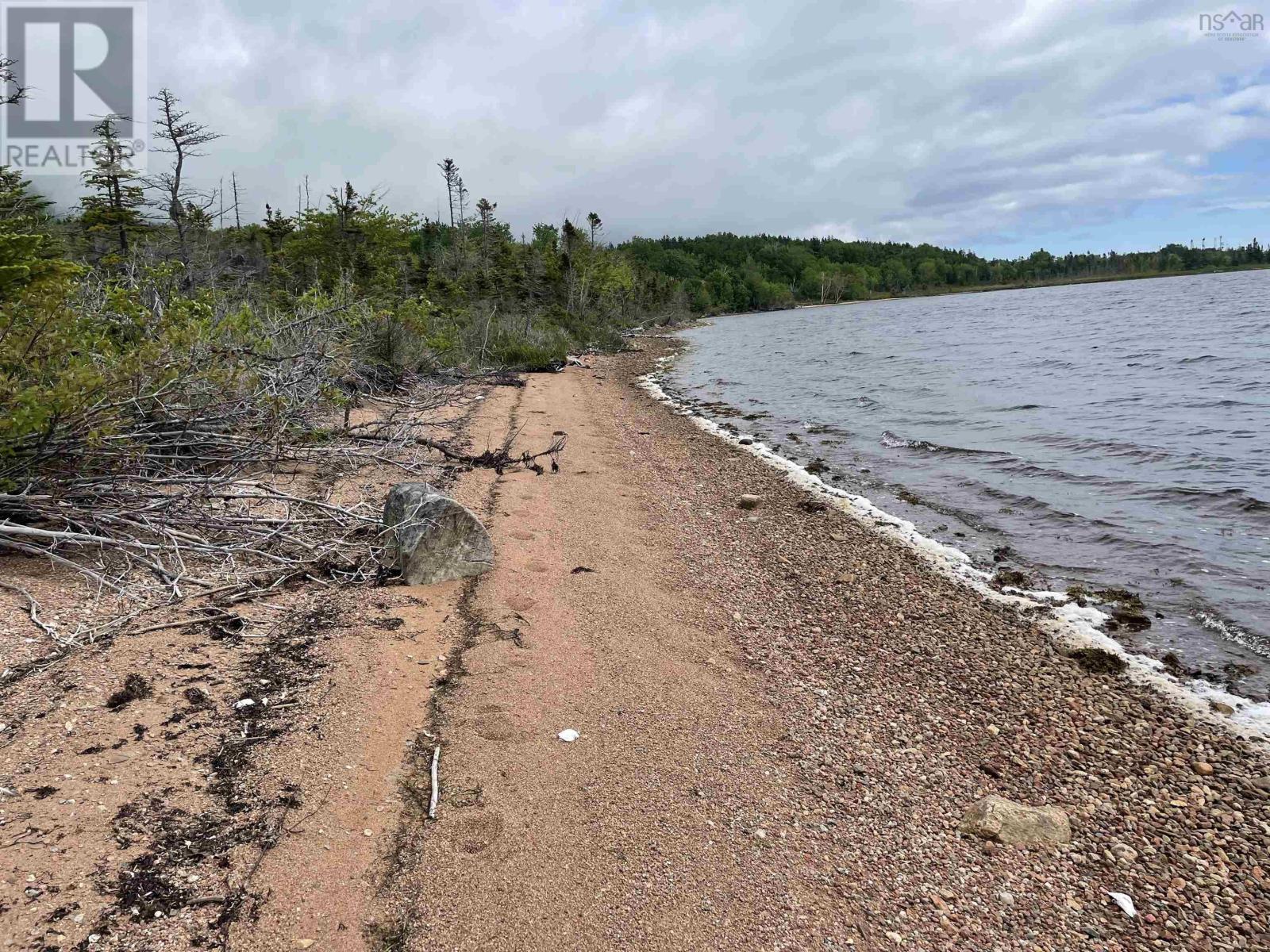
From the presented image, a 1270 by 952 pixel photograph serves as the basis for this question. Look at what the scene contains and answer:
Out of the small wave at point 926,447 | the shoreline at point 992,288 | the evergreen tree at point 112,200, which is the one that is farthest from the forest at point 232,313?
the shoreline at point 992,288

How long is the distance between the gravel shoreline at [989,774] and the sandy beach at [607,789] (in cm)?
2

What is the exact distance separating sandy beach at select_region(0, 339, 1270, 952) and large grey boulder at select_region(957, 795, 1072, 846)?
0.18 ft

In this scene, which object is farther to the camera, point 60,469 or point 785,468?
point 785,468

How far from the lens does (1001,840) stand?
3277 millimetres

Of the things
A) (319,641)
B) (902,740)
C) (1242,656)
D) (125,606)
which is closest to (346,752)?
(319,641)

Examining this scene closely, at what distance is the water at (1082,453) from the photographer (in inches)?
253

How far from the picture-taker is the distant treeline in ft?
399

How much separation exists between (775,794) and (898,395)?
17106 millimetres

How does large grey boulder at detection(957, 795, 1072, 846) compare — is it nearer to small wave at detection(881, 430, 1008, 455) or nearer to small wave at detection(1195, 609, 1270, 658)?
small wave at detection(1195, 609, 1270, 658)

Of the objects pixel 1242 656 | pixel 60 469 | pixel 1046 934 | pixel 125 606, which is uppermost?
pixel 60 469

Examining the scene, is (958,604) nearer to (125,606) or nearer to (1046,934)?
(1046,934)

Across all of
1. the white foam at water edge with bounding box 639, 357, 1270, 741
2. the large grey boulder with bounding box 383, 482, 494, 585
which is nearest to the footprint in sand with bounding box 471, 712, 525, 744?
the large grey boulder with bounding box 383, 482, 494, 585

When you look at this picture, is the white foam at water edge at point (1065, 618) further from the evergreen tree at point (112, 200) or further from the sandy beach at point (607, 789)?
the evergreen tree at point (112, 200)

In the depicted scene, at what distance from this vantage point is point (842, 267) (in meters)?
151
